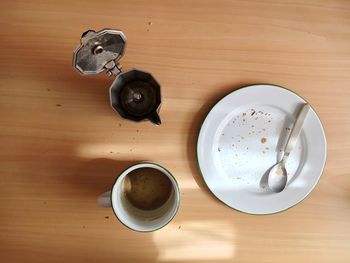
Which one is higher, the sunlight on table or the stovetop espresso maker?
the stovetop espresso maker

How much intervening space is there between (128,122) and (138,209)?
0.16 meters

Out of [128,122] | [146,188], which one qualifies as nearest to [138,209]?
[146,188]

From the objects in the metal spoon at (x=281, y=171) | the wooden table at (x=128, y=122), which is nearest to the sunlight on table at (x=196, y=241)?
the wooden table at (x=128, y=122)

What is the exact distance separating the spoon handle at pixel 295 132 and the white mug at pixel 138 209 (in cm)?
22

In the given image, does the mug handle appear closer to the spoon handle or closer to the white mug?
the white mug

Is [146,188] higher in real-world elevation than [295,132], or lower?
lower

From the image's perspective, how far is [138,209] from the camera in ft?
2.31

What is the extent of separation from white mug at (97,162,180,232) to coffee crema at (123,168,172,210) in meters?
0.01

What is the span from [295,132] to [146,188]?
0.29 m

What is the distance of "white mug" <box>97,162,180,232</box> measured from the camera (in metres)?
0.64

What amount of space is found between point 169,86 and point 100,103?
132 millimetres

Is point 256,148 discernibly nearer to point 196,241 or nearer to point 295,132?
point 295,132

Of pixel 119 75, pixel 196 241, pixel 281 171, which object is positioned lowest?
pixel 196 241

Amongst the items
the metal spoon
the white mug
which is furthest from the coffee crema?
the metal spoon
